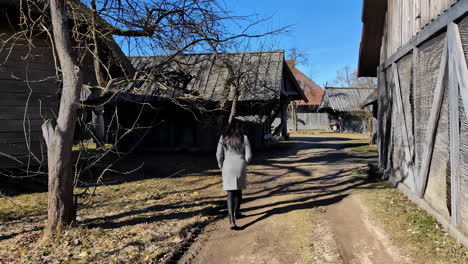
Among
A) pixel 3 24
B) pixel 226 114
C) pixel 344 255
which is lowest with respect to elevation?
pixel 344 255

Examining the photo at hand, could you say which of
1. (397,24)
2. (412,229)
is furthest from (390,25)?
(412,229)

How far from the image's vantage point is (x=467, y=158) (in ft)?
13.8

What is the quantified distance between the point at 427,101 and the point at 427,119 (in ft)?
1.02

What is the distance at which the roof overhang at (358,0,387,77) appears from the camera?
9406 millimetres

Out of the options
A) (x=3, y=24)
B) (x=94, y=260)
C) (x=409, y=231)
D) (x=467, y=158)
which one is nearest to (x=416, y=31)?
(x=467, y=158)

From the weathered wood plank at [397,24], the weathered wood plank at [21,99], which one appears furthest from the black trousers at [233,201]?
the weathered wood plank at [21,99]

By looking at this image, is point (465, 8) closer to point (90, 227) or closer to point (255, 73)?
point (90, 227)

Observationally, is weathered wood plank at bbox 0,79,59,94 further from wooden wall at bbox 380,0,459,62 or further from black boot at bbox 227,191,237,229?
wooden wall at bbox 380,0,459,62

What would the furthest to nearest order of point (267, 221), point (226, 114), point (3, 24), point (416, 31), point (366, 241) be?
point (226, 114), point (3, 24), point (416, 31), point (267, 221), point (366, 241)

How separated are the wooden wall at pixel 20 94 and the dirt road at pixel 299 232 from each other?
544 centimetres

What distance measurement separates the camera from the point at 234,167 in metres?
5.58

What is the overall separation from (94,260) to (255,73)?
9979 mm

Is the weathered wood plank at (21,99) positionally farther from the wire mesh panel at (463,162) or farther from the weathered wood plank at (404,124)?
the wire mesh panel at (463,162)

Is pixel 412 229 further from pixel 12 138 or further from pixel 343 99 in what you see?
pixel 343 99
